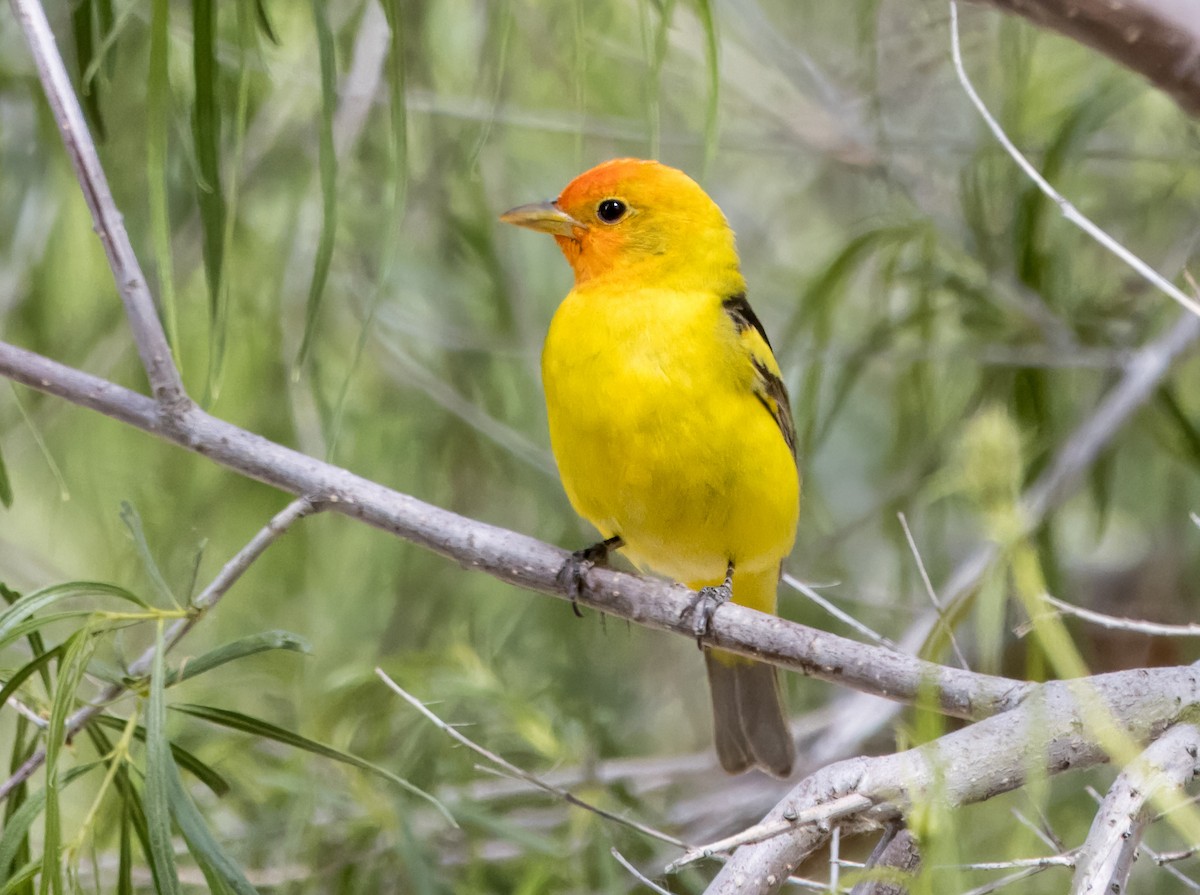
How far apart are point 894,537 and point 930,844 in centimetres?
248

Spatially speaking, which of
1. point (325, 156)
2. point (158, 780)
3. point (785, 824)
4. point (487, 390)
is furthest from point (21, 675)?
point (487, 390)

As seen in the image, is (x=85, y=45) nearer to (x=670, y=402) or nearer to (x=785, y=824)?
(x=670, y=402)

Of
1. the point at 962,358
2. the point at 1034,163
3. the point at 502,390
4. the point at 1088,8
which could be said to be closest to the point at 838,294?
the point at 962,358

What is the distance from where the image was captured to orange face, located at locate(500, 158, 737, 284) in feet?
10.1

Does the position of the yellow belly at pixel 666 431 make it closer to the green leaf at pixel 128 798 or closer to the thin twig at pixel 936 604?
the thin twig at pixel 936 604

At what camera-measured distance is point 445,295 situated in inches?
166

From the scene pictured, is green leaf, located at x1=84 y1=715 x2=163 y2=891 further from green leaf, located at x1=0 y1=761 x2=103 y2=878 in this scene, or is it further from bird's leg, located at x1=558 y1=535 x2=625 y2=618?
bird's leg, located at x1=558 y1=535 x2=625 y2=618

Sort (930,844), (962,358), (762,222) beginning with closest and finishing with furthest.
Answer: (930,844)
(962,358)
(762,222)

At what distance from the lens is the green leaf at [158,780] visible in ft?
5.38

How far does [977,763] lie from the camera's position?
1594 mm

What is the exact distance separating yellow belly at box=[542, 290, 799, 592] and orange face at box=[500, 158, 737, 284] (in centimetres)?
18

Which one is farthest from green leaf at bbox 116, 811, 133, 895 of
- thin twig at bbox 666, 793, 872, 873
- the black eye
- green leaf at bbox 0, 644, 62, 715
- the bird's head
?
the black eye

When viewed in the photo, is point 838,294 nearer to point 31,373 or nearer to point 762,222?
point 762,222

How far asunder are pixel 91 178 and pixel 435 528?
28.9 inches
